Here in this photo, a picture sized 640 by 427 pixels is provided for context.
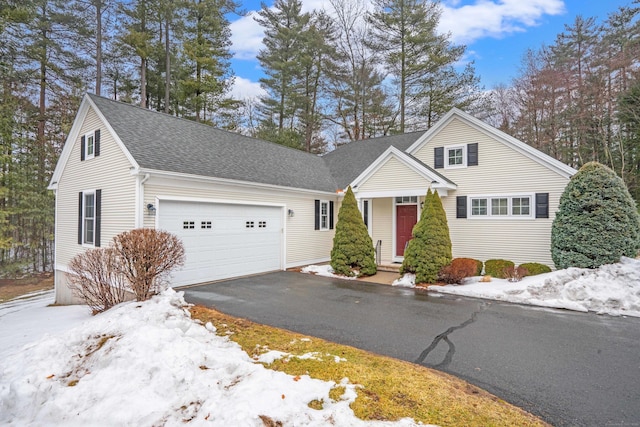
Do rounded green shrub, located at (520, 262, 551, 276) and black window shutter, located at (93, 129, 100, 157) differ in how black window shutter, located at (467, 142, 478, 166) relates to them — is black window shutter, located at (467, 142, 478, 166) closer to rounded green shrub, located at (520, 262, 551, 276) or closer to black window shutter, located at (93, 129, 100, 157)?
rounded green shrub, located at (520, 262, 551, 276)

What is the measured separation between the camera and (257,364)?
3.85 meters

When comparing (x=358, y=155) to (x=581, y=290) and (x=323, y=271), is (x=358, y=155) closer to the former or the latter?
(x=323, y=271)

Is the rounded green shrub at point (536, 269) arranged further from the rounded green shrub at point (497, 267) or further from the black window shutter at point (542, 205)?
the black window shutter at point (542, 205)

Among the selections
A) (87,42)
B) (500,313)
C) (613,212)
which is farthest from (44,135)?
(613,212)

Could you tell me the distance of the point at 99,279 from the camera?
21.2 ft

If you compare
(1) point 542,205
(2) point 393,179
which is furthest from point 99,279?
(1) point 542,205

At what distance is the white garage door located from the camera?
8.87 meters

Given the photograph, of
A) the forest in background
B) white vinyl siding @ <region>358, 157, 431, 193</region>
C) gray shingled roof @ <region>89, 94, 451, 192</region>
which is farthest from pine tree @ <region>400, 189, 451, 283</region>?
the forest in background

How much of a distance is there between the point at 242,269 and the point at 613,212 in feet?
34.8

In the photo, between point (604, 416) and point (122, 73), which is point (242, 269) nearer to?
point (604, 416)

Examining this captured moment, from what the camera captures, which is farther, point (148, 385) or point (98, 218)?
point (98, 218)

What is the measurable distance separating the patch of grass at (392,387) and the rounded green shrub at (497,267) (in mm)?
6988

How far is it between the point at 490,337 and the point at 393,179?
750 cm

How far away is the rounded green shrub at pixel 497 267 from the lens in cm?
966
